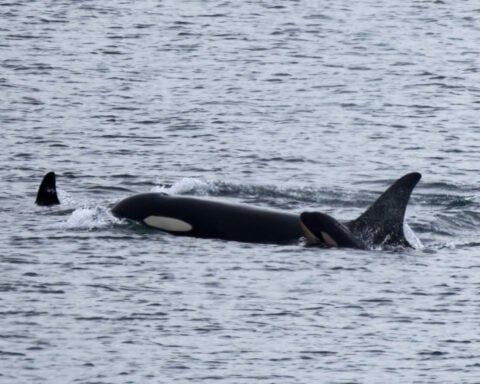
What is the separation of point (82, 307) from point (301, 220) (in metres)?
4.14

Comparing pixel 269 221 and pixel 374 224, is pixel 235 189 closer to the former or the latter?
pixel 269 221

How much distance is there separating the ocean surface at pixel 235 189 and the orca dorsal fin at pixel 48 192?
0.37m

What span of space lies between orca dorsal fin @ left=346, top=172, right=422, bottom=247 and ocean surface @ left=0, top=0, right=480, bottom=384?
30cm

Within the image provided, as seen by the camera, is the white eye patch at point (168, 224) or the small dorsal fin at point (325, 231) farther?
the white eye patch at point (168, 224)

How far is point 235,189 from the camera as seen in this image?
1257 inches

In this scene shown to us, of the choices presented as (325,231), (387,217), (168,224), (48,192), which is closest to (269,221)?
(325,231)

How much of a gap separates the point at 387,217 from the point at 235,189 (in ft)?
17.8

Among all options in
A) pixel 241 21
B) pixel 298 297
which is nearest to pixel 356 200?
pixel 298 297

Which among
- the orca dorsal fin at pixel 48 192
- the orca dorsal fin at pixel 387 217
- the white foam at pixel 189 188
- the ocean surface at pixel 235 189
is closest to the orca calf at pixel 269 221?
the orca dorsal fin at pixel 387 217

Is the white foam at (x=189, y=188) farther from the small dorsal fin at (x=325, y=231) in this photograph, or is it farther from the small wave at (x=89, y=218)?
the small dorsal fin at (x=325, y=231)

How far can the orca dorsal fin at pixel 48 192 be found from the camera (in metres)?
29.7

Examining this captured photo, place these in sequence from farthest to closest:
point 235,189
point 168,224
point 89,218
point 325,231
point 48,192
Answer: point 235,189 → point 48,192 → point 89,218 → point 168,224 → point 325,231

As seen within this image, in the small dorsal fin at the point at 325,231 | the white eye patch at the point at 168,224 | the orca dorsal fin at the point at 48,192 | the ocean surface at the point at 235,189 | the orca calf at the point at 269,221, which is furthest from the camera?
the orca dorsal fin at the point at 48,192

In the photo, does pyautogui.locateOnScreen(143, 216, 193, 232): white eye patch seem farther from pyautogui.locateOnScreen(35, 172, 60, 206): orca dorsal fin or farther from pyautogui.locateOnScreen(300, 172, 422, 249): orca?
pyautogui.locateOnScreen(35, 172, 60, 206): orca dorsal fin
